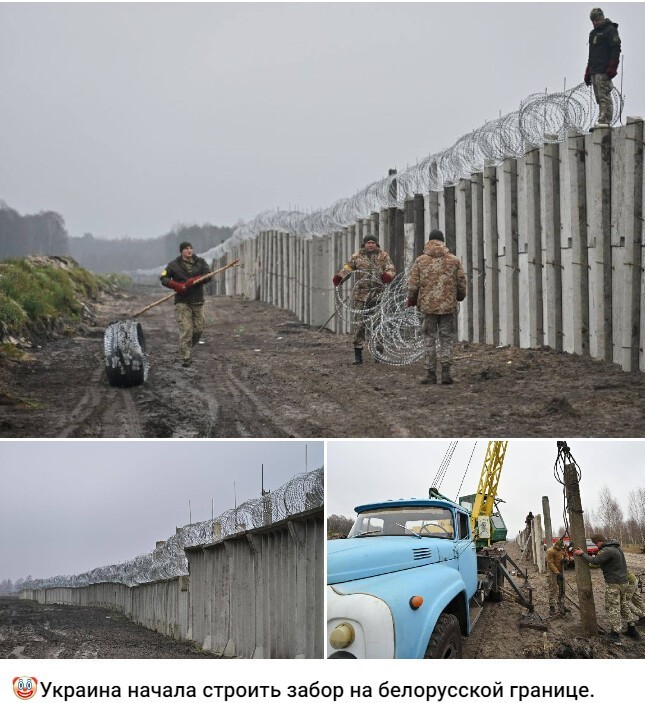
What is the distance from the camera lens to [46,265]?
1897 cm

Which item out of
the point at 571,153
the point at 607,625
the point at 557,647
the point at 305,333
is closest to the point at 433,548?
the point at 557,647

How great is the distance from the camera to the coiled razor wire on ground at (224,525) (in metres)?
7.24

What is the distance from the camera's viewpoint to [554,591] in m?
8.48

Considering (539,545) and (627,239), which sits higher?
(627,239)

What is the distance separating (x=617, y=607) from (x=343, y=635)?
3117 millimetres

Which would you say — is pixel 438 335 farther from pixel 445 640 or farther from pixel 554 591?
pixel 445 640

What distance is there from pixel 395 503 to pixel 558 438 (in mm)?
1728

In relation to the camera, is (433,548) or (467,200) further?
(467,200)

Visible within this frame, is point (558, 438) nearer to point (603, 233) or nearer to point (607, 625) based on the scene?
point (607, 625)

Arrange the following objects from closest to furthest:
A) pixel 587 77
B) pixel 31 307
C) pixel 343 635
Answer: pixel 343 635, pixel 587 77, pixel 31 307

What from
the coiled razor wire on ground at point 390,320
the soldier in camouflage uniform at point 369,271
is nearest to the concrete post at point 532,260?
the coiled razor wire on ground at point 390,320
